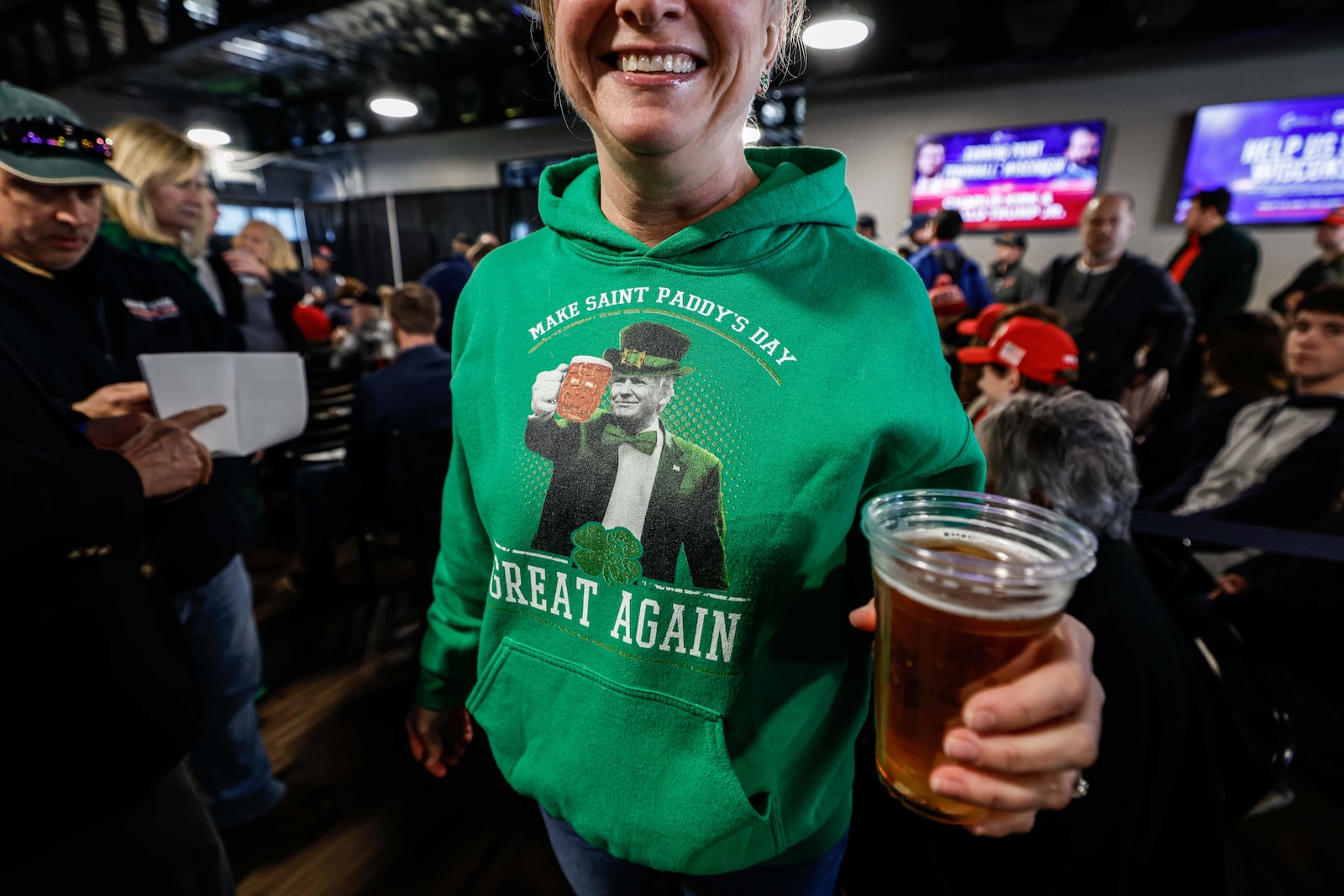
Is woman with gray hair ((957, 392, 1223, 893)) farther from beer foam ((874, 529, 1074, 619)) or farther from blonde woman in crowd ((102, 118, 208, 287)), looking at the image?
blonde woman in crowd ((102, 118, 208, 287))

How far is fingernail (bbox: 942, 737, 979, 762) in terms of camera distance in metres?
0.45

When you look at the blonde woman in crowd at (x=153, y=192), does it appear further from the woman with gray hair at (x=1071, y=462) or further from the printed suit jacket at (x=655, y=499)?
the woman with gray hair at (x=1071, y=462)

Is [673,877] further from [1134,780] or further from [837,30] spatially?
[837,30]

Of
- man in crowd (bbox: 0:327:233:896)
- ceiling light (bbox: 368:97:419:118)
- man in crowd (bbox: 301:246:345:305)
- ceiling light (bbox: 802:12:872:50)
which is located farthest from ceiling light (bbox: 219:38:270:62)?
man in crowd (bbox: 0:327:233:896)

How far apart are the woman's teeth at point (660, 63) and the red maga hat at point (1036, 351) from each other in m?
1.83

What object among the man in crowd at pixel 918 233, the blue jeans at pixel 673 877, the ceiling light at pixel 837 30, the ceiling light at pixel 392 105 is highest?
the ceiling light at pixel 392 105

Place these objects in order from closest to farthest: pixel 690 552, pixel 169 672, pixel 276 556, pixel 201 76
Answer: pixel 690 552 < pixel 169 672 < pixel 276 556 < pixel 201 76

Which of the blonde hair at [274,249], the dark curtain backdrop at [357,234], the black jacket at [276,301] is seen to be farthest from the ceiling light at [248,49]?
the black jacket at [276,301]

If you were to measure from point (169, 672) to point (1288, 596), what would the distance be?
269 centimetres

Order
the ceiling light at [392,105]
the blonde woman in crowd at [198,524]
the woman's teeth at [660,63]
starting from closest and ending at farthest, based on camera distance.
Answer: the woman's teeth at [660,63], the blonde woman in crowd at [198,524], the ceiling light at [392,105]

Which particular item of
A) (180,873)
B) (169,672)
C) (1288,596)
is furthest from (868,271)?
(1288,596)

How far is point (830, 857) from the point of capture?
2.74 ft

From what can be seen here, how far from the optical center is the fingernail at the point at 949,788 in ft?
1.52

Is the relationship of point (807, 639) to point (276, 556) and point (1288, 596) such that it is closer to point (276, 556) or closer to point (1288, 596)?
point (1288, 596)
